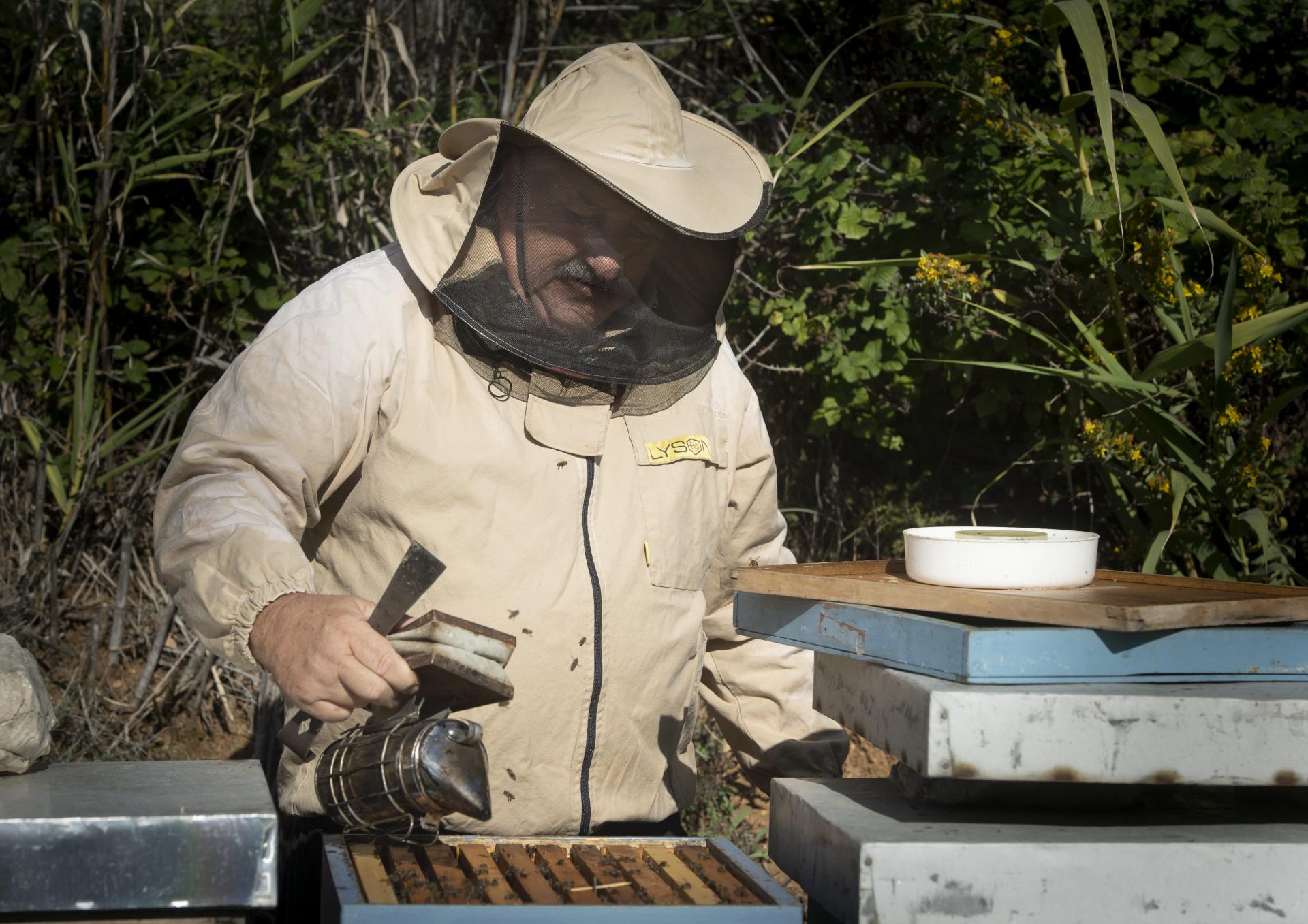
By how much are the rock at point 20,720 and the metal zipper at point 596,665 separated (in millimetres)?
765

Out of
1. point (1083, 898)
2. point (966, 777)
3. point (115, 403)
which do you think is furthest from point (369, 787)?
point (115, 403)

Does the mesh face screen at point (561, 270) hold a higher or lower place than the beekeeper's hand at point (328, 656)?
higher

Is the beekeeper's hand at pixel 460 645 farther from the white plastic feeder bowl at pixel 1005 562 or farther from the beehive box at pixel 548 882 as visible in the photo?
the white plastic feeder bowl at pixel 1005 562

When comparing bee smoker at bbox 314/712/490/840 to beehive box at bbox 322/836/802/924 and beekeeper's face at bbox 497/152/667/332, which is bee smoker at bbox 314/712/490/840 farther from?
beekeeper's face at bbox 497/152/667/332

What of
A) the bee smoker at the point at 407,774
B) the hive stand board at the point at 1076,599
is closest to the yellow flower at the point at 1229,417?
the hive stand board at the point at 1076,599

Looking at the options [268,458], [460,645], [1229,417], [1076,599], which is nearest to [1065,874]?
[1076,599]

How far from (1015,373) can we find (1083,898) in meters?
2.38

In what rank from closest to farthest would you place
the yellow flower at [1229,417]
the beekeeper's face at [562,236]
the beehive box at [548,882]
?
1. the beehive box at [548,882]
2. the beekeeper's face at [562,236]
3. the yellow flower at [1229,417]

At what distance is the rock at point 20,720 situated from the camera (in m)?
1.43

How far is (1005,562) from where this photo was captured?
1475 millimetres

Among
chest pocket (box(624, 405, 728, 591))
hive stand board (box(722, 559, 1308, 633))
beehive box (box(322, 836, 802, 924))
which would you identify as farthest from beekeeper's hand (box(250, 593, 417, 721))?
chest pocket (box(624, 405, 728, 591))

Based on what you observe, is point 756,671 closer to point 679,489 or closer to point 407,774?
point 679,489

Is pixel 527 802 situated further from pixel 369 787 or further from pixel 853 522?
pixel 853 522

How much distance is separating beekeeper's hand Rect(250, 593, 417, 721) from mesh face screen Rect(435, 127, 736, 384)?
56cm
